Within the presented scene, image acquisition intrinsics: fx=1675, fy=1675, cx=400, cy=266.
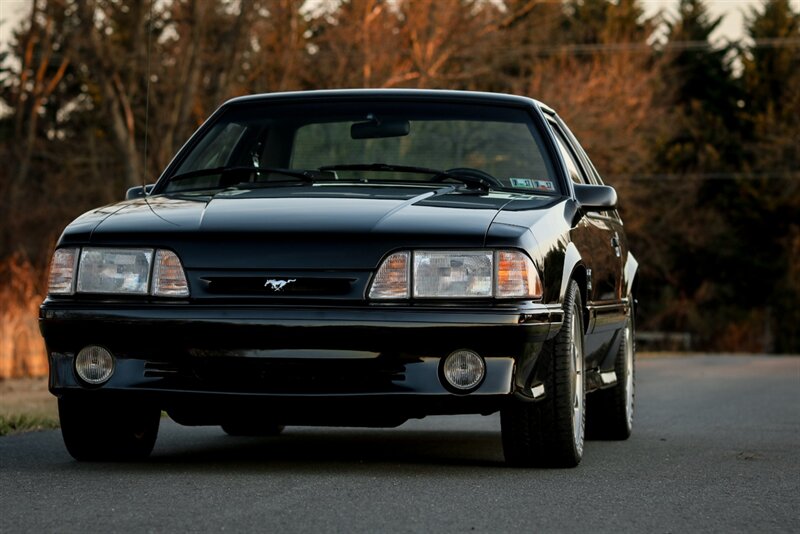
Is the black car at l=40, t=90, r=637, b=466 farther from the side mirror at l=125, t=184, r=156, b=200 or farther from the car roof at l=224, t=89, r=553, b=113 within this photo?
the car roof at l=224, t=89, r=553, b=113

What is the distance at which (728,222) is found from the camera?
56938mm

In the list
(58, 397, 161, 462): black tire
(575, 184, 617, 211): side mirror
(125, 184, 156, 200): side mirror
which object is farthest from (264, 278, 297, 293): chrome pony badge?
(575, 184, 617, 211): side mirror

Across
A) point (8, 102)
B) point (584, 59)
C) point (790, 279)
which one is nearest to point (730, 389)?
point (8, 102)

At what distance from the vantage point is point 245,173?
7.80 meters

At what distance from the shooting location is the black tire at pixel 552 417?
6.61 meters

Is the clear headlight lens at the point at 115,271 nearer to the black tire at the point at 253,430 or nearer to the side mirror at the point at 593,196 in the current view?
the side mirror at the point at 593,196

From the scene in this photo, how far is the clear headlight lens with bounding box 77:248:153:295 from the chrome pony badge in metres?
0.48

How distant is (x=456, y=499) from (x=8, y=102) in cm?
4120

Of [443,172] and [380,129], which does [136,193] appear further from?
[443,172]

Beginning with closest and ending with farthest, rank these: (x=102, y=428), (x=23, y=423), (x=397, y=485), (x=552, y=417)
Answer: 1. (x=397, y=485)
2. (x=552, y=417)
3. (x=102, y=428)
4. (x=23, y=423)

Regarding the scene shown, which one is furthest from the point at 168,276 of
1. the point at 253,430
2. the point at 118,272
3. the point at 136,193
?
the point at 253,430

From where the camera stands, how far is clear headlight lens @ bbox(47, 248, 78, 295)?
6.48m

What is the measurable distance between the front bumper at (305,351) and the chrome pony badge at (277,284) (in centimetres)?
9

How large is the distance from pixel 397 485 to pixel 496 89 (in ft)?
118
